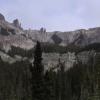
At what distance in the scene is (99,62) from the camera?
221 feet

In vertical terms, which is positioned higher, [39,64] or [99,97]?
[39,64]

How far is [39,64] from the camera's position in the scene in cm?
6719

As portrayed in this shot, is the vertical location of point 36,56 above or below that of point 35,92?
above

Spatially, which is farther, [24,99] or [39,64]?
[24,99]

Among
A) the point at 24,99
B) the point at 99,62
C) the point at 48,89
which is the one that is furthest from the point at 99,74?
the point at 24,99

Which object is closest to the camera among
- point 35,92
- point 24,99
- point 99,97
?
point 35,92

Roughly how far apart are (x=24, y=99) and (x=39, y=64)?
439ft

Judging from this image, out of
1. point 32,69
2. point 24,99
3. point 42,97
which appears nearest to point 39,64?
point 32,69

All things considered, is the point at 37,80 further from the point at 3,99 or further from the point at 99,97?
the point at 3,99

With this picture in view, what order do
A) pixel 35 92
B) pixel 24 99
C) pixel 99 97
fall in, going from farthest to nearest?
1. pixel 24 99
2. pixel 99 97
3. pixel 35 92

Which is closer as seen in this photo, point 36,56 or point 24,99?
point 36,56

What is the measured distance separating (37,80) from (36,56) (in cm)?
413

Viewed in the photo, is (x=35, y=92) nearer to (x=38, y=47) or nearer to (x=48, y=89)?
(x=48, y=89)

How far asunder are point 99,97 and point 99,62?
7.64 m
